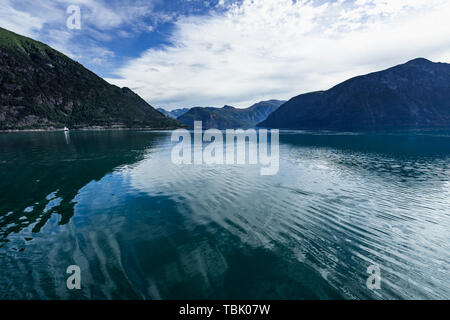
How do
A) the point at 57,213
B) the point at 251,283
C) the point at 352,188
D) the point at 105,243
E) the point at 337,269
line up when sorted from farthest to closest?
the point at 352,188
the point at 57,213
the point at 105,243
the point at 337,269
the point at 251,283

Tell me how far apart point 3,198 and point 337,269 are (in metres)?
36.1

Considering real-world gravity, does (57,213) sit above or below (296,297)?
above

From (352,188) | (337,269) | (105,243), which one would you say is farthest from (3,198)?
(352,188)

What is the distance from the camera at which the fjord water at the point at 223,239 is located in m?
11.1

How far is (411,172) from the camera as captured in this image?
131 feet

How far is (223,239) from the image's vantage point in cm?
1581

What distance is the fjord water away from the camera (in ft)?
36.4

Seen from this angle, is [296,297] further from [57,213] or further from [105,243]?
[57,213]
